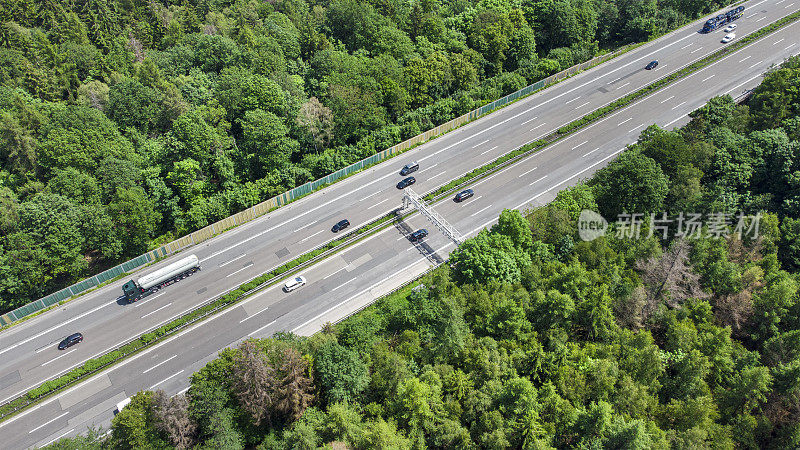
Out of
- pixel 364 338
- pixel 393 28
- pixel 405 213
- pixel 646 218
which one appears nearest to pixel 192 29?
pixel 393 28

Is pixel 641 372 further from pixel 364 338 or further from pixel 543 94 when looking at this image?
pixel 543 94

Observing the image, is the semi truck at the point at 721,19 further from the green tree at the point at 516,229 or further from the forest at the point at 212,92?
the green tree at the point at 516,229

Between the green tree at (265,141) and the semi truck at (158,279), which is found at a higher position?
the green tree at (265,141)

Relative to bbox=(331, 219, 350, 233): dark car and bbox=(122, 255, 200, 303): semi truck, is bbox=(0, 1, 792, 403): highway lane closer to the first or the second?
bbox=(122, 255, 200, 303): semi truck

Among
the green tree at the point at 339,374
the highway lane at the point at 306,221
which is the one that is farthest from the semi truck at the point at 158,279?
the green tree at the point at 339,374

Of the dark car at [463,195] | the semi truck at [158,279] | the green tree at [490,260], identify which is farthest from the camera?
the dark car at [463,195]
